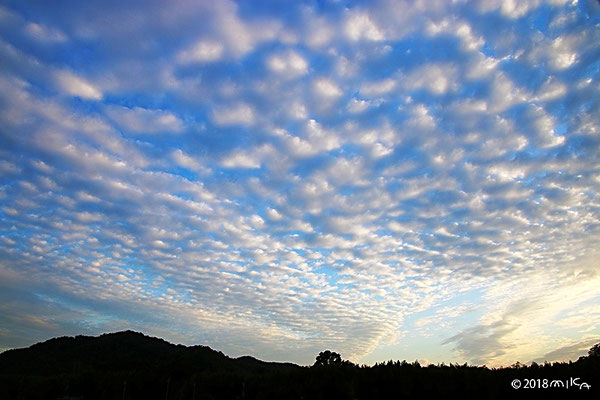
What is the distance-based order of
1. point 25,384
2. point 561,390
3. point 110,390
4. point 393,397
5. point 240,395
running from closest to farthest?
1. point 561,390
2. point 393,397
3. point 240,395
4. point 110,390
5. point 25,384

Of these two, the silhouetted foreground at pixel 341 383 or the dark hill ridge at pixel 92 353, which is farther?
the dark hill ridge at pixel 92 353

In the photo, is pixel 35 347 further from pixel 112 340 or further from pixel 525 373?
pixel 525 373

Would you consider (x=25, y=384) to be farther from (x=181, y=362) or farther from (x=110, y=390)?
(x=181, y=362)

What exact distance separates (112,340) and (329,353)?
126ft

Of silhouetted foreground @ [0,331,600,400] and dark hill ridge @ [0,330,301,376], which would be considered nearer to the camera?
silhouetted foreground @ [0,331,600,400]

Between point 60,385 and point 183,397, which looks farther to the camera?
point 60,385

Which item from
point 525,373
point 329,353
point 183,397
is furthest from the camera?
point 329,353

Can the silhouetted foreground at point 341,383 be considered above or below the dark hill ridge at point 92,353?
below

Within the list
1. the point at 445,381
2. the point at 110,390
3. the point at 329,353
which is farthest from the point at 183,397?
the point at 329,353

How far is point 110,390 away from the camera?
24047mm

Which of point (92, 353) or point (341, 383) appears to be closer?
point (341, 383)

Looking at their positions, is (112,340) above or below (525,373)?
above

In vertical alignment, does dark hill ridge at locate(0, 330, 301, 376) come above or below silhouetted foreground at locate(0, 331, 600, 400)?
above

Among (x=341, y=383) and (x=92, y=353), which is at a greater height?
(x=92, y=353)
